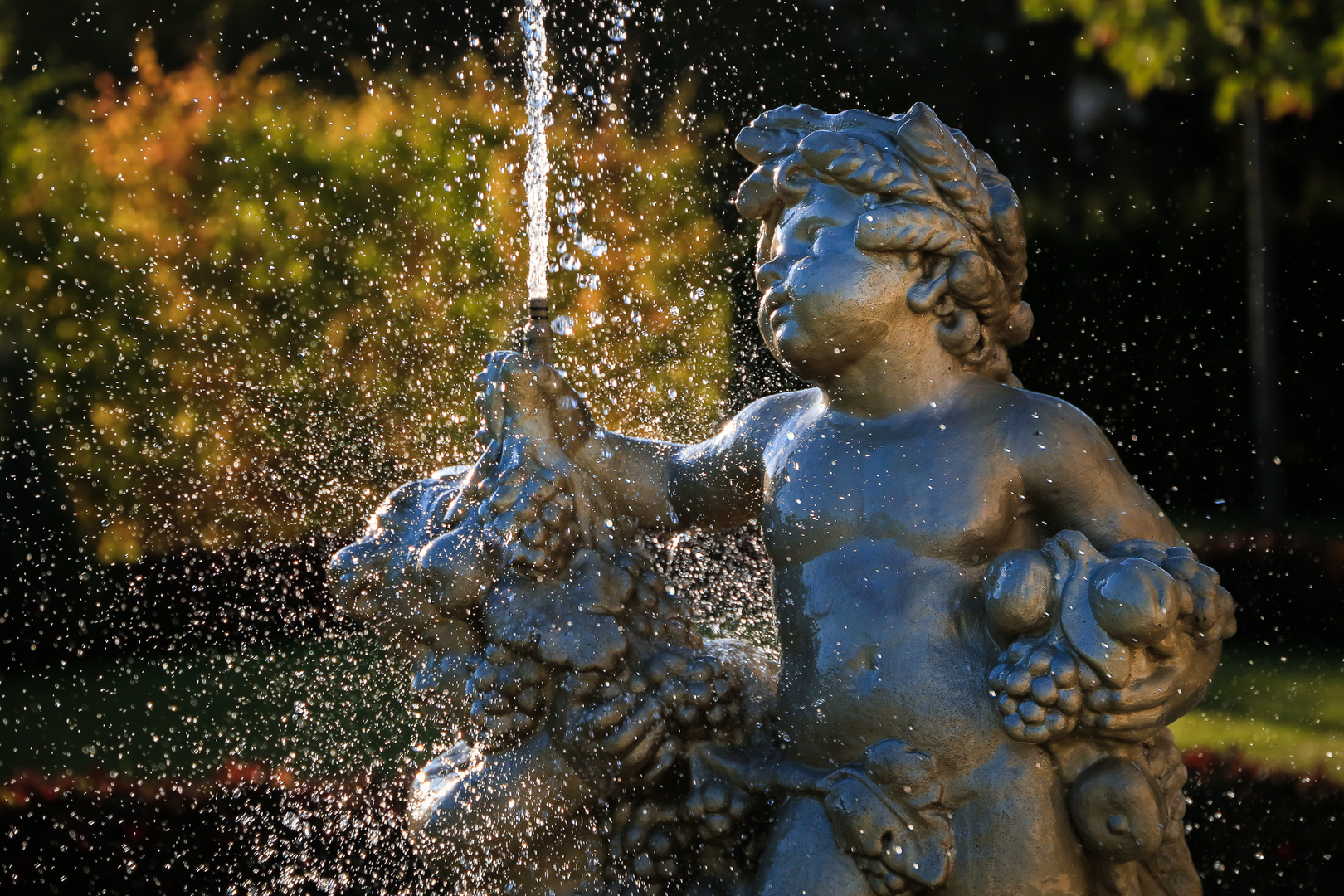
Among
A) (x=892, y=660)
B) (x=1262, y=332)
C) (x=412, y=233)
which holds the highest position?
(x=892, y=660)

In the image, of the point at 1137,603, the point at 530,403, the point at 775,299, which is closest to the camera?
the point at 1137,603

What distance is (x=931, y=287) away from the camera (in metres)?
2.26

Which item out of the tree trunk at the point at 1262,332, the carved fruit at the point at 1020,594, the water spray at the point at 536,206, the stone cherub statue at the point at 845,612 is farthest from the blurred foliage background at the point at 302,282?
the carved fruit at the point at 1020,594

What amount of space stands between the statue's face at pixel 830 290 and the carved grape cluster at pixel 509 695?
0.76 metres

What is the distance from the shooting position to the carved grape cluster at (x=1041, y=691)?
6.67 ft

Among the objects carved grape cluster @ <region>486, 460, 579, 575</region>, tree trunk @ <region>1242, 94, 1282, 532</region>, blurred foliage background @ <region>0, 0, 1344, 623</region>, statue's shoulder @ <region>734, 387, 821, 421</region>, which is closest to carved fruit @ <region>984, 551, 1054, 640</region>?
statue's shoulder @ <region>734, 387, 821, 421</region>

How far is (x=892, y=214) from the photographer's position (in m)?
2.22

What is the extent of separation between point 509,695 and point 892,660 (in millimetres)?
759

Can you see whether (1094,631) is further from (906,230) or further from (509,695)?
(509,695)

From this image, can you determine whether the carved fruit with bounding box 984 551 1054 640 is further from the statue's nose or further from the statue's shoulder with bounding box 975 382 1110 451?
the statue's nose

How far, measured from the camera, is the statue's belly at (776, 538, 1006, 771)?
7.03 feet

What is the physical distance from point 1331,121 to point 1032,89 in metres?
2.86

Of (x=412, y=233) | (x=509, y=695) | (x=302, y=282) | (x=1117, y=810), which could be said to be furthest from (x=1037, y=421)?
(x=302, y=282)

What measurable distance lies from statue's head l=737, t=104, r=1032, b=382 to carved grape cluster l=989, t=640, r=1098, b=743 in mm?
538
